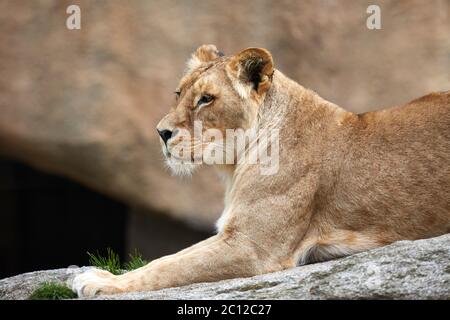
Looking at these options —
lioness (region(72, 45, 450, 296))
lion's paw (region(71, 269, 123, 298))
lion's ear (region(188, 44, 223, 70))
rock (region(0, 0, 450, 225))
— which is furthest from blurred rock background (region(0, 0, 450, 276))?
lion's paw (region(71, 269, 123, 298))

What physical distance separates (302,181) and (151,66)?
4751 mm

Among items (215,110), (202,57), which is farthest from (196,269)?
(202,57)

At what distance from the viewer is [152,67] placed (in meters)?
9.88

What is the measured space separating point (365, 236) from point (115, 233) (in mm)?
7444

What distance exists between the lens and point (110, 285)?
512 cm

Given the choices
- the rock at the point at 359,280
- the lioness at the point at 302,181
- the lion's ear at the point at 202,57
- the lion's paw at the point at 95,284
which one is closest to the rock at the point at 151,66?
the lion's ear at the point at 202,57

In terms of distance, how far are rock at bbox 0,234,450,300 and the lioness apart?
0.76 feet

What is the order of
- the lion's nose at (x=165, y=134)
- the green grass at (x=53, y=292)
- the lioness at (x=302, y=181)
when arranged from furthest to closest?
1. the lion's nose at (x=165, y=134)
2. the green grass at (x=53, y=292)
3. the lioness at (x=302, y=181)

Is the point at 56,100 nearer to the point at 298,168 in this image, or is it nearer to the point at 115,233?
the point at 115,233

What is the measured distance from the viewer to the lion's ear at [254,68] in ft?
18.2

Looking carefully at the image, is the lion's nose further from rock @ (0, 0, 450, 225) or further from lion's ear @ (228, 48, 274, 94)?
rock @ (0, 0, 450, 225)

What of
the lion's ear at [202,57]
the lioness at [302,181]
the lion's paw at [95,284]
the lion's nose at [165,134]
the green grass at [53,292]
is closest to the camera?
the lion's paw at [95,284]

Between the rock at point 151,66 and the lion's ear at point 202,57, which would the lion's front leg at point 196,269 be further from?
the rock at point 151,66

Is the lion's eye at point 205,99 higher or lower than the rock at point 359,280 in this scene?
higher
